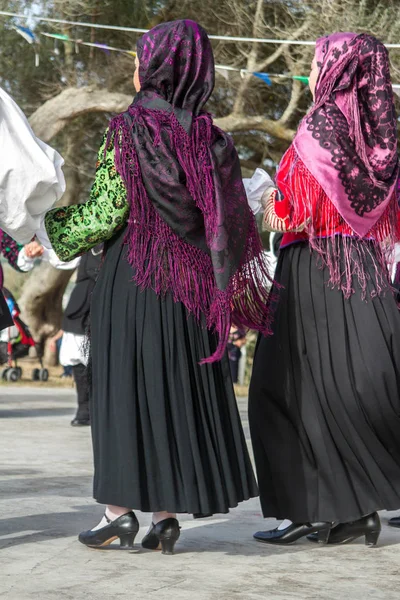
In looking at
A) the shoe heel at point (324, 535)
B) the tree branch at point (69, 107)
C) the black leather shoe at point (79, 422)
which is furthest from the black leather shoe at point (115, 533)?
the tree branch at point (69, 107)

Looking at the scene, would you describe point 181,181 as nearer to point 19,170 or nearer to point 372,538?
point 19,170

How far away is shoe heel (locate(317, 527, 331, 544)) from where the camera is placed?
14.0 feet

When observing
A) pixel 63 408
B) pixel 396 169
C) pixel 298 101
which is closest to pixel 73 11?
pixel 298 101

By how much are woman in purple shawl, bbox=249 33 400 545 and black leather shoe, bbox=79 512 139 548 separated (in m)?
0.60

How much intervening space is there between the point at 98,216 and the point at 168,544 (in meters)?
1.19

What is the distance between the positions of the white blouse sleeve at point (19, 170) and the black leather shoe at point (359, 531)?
1.68 m

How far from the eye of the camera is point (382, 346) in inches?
167

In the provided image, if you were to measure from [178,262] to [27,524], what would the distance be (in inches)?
51.2

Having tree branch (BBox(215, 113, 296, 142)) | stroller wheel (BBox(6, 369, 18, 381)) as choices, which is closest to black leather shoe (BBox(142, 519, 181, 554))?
stroller wheel (BBox(6, 369, 18, 381))

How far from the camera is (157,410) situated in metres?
3.85

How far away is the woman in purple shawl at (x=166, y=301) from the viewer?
12.6 feet

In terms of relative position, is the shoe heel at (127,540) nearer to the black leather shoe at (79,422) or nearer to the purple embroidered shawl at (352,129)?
the purple embroidered shawl at (352,129)

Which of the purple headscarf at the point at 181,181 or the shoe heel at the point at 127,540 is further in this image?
the shoe heel at the point at 127,540

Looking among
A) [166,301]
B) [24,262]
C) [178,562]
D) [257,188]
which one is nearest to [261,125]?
[24,262]
